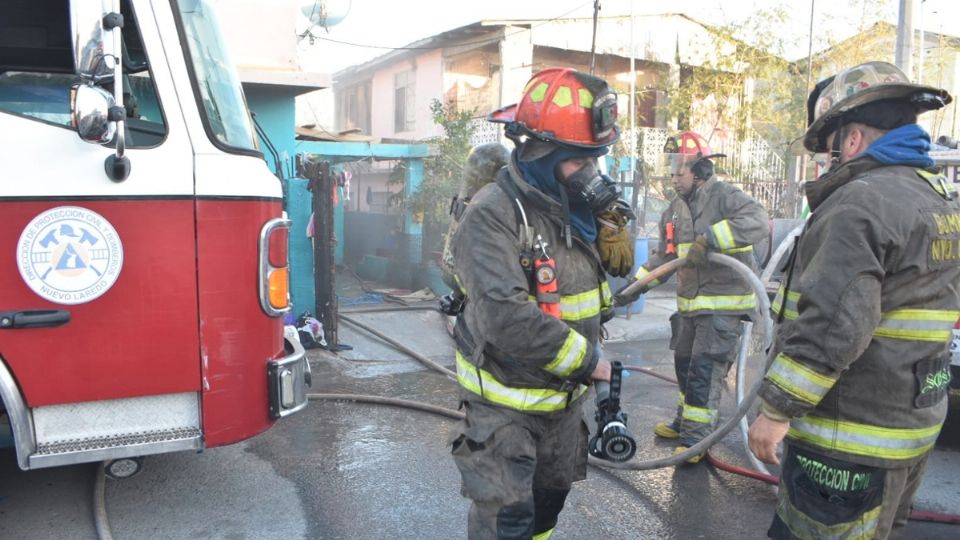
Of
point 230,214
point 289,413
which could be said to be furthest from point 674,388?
point 230,214

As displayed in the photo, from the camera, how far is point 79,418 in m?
2.92

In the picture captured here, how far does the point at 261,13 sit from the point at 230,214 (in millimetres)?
6363

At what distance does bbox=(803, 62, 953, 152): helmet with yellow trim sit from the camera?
2.22m

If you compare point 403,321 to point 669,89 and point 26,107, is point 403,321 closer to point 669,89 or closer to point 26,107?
point 26,107

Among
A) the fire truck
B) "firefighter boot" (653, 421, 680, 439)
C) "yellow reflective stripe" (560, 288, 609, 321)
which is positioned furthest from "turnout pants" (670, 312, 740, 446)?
the fire truck

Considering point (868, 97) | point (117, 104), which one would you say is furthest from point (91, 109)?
point (868, 97)

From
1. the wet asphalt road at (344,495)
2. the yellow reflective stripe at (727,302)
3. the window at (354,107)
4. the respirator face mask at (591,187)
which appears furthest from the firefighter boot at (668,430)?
the window at (354,107)

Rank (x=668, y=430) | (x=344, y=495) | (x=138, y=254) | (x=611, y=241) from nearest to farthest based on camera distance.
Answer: (x=611, y=241), (x=138, y=254), (x=344, y=495), (x=668, y=430)

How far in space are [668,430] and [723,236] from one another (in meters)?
1.53

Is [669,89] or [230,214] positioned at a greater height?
[669,89]

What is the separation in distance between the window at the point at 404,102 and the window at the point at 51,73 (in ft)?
55.3

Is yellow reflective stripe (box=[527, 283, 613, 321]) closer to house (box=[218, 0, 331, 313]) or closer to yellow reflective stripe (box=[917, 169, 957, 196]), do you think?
yellow reflective stripe (box=[917, 169, 957, 196])

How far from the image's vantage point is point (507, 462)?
2434 mm

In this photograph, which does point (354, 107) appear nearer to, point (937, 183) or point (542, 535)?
point (542, 535)
